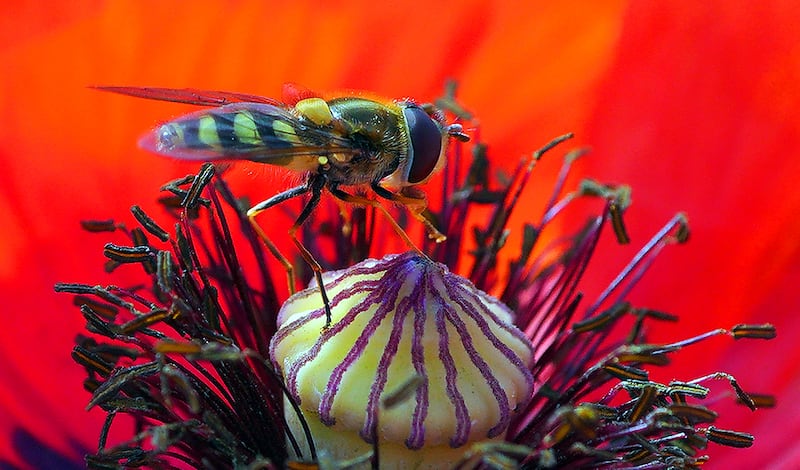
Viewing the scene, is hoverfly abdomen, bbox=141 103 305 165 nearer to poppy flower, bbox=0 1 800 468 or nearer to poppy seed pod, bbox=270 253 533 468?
poppy seed pod, bbox=270 253 533 468

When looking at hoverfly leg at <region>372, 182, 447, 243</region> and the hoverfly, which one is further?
hoverfly leg at <region>372, 182, 447, 243</region>

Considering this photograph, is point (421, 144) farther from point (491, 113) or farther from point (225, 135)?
point (491, 113)

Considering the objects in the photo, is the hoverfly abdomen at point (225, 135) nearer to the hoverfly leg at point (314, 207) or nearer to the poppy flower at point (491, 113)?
the hoverfly leg at point (314, 207)

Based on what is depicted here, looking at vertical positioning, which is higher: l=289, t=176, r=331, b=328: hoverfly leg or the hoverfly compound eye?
the hoverfly compound eye

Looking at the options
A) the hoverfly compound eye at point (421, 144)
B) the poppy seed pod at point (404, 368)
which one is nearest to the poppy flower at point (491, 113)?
the poppy seed pod at point (404, 368)

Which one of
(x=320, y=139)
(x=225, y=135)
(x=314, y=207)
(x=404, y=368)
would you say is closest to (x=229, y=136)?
(x=225, y=135)

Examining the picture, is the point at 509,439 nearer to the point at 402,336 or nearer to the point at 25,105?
the point at 402,336

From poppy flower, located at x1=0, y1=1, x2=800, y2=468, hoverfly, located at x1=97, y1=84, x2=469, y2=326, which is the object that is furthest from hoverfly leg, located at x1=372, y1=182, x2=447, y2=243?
poppy flower, located at x1=0, y1=1, x2=800, y2=468
